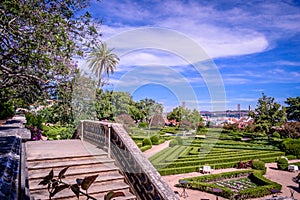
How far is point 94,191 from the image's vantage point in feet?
14.1

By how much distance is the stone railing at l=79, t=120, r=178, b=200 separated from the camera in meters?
3.95

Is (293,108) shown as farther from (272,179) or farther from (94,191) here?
(94,191)

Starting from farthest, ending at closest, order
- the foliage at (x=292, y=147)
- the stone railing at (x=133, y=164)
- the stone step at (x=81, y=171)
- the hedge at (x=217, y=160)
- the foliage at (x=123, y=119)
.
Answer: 1. the foliage at (x=292, y=147)
2. the foliage at (x=123, y=119)
3. the hedge at (x=217, y=160)
4. the stone step at (x=81, y=171)
5. the stone railing at (x=133, y=164)

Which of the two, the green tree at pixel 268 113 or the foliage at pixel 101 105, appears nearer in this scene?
the foliage at pixel 101 105

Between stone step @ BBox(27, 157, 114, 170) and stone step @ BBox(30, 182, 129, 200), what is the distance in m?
0.64

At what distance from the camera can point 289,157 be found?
1931 centimetres

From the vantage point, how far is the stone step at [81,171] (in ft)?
14.7

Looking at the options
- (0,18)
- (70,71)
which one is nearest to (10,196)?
(0,18)

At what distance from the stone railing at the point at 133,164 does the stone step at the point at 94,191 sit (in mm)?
198

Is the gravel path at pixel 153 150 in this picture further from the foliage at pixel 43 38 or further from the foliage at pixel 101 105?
the foliage at pixel 43 38

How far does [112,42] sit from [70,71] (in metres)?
1.32

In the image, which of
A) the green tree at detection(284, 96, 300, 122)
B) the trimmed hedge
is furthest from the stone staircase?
the green tree at detection(284, 96, 300, 122)

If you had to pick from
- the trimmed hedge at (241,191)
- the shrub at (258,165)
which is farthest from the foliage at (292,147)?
the trimmed hedge at (241,191)

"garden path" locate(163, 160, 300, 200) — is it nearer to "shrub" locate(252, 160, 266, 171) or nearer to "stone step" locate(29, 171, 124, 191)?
"shrub" locate(252, 160, 266, 171)
